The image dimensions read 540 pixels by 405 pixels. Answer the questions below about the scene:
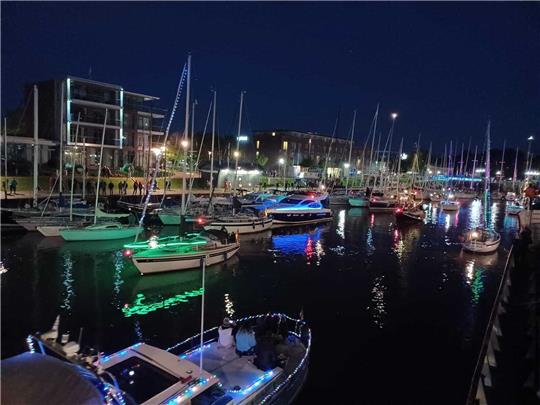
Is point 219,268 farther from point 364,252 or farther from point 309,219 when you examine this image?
point 309,219

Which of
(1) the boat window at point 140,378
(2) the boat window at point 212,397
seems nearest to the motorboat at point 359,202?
(2) the boat window at point 212,397

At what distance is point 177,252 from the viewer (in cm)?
2283

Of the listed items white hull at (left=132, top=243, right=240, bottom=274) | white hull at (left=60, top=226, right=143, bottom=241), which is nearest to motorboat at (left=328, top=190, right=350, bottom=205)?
white hull at (left=60, top=226, right=143, bottom=241)

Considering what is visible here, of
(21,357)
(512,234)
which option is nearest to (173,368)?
(21,357)

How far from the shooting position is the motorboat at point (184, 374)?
7.30 meters

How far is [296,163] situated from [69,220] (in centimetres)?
7610

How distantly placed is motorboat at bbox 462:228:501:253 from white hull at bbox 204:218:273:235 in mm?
17570

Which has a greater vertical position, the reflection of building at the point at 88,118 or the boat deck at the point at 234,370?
the reflection of building at the point at 88,118

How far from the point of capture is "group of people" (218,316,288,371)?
412 inches

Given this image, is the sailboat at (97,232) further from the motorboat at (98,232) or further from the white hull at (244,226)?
the white hull at (244,226)

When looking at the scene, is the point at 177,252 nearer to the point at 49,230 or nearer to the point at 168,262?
the point at 168,262

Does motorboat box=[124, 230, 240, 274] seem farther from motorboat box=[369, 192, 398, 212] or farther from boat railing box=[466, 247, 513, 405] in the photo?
motorboat box=[369, 192, 398, 212]

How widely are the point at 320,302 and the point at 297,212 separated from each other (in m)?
24.0

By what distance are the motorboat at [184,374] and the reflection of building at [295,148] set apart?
88.8m
